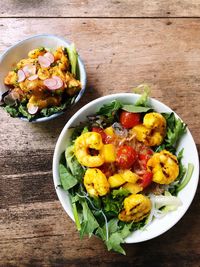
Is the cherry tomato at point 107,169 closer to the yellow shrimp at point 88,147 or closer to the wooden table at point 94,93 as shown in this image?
the yellow shrimp at point 88,147

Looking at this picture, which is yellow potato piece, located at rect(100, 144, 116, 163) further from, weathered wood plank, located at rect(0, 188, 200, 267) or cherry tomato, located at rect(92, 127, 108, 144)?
weathered wood plank, located at rect(0, 188, 200, 267)

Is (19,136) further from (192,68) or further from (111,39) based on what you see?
(192,68)

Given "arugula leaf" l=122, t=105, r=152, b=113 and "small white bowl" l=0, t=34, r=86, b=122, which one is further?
"small white bowl" l=0, t=34, r=86, b=122

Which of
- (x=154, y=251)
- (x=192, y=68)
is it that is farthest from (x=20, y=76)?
(x=154, y=251)

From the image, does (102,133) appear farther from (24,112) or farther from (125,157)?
(24,112)

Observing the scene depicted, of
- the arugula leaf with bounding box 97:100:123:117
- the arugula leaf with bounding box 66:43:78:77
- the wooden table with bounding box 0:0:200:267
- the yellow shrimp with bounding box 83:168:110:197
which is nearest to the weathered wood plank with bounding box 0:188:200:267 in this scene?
the wooden table with bounding box 0:0:200:267

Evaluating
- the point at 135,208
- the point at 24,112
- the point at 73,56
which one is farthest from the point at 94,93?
the point at 135,208

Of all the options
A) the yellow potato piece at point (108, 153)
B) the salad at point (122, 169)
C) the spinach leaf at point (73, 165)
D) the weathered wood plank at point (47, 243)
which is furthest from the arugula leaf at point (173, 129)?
the weathered wood plank at point (47, 243)
